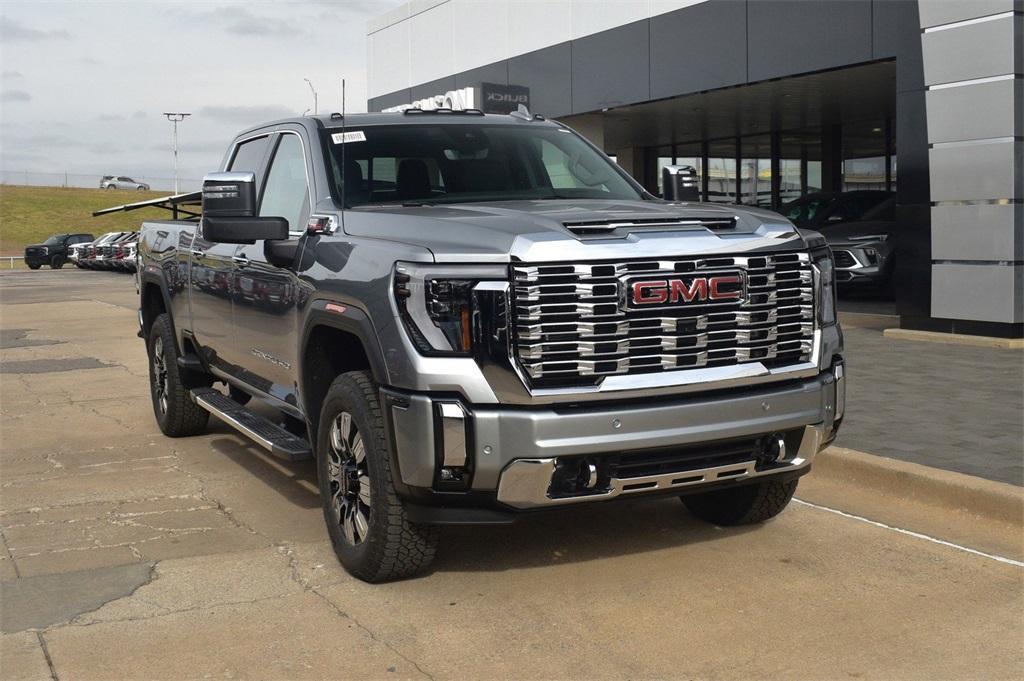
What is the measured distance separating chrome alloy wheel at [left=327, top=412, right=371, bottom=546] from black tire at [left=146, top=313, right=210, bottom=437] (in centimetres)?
341

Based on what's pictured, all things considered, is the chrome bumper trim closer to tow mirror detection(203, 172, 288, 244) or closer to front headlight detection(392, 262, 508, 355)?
front headlight detection(392, 262, 508, 355)

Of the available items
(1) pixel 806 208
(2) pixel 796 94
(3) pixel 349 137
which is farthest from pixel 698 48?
(3) pixel 349 137

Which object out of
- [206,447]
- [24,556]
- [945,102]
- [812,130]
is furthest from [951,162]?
[812,130]

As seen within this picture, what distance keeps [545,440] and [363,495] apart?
3.37 feet

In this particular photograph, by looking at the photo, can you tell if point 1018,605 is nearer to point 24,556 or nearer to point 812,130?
point 24,556

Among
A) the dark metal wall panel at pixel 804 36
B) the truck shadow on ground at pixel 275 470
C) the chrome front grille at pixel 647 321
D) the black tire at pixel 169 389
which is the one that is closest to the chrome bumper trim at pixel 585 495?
the chrome front grille at pixel 647 321

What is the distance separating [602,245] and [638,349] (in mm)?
438

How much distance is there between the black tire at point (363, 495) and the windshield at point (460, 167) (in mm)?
1234

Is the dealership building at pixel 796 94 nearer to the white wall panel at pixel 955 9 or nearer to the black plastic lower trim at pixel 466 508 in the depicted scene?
the white wall panel at pixel 955 9

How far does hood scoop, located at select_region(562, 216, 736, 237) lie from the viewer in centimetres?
475

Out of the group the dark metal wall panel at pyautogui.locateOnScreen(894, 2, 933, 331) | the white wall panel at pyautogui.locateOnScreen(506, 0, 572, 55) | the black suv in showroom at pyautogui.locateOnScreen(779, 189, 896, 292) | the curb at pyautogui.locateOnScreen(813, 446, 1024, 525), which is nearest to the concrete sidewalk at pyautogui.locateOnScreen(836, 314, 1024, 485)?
the curb at pyautogui.locateOnScreen(813, 446, 1024, 525)

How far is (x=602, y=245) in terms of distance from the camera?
15.2 ft

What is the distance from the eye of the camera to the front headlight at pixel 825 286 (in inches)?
206

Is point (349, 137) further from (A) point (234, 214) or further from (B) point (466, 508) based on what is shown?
A: (B) point (466, 508)
